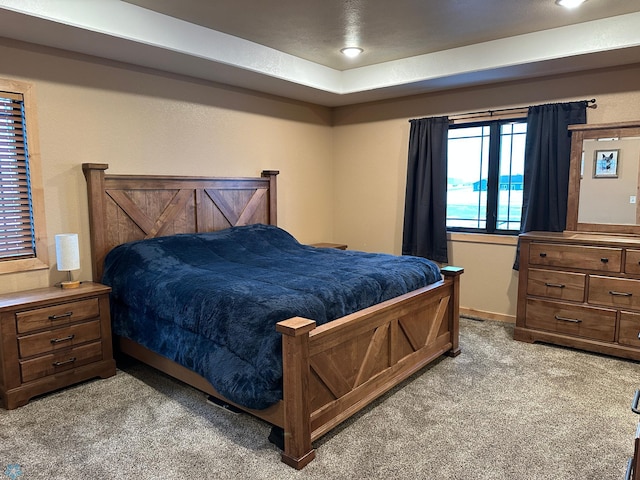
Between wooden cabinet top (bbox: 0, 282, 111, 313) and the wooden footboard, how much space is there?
1672 millimetres

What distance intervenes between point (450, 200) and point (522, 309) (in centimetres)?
148

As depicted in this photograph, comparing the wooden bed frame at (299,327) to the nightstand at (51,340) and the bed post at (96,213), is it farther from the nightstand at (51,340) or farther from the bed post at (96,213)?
the nightstand at (51,340)

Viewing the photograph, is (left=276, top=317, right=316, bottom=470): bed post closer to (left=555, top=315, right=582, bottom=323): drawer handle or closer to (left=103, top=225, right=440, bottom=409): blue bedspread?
(left=103, top=225, right=440, bottom=409): blue bedspread

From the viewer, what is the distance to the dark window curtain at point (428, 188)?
4.77 metres

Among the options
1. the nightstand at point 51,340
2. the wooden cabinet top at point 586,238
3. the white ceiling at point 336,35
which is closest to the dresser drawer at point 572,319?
the wooden cabinet top at point 586,238

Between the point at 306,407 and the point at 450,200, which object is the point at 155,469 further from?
the point at 450,200

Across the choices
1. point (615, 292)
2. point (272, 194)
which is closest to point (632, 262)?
point (615, 292)

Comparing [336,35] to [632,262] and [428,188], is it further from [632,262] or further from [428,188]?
[632,262]

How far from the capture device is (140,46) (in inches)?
127

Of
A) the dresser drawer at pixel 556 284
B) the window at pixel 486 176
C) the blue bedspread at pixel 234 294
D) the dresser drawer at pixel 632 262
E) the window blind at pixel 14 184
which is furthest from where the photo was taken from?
the window at pixel 486 176

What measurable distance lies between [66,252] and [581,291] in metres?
3.94

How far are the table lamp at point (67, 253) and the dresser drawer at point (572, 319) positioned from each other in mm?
3647

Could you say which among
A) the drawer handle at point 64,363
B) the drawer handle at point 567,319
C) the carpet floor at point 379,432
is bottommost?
the carpet floor at point 379,432

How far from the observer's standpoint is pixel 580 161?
3.94 m
